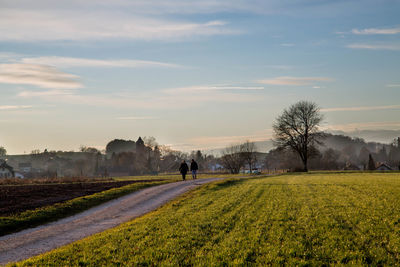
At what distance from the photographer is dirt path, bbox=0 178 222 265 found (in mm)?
14445

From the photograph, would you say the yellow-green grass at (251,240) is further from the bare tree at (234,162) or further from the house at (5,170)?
the house at (5,170)

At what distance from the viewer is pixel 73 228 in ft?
61.6

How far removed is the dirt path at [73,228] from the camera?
14.4 metres

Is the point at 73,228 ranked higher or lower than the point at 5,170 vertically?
lower

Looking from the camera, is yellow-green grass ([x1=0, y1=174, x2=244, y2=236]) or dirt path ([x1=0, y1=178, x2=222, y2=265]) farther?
yellow-green grass ([x1=0, y1=174, x2=244, y2=236])

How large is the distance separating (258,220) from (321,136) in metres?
73.3

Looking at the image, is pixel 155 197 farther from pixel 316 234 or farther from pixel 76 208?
pixel 316 234

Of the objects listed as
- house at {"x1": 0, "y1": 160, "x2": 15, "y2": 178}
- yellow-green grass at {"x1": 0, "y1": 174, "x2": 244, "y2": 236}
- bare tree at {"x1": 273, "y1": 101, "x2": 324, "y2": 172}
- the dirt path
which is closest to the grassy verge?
yellow-green grass at {"x1": 0, "y1": 174, "x2": 244, "y2": 236}

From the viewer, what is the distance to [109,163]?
180 meters

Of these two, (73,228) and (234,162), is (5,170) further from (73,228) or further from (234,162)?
(73,228)

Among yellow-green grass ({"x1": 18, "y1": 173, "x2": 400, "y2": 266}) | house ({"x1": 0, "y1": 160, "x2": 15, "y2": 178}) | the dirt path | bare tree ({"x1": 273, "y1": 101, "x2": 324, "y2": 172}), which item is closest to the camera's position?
yellow-green grass ({"x1": 18, "y1": 173, "x2": 400, "y2": 266})

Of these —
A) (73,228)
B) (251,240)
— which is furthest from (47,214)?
(251,240)

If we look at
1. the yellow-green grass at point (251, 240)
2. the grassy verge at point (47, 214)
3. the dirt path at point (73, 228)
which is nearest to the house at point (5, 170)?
the grassy verge at point (47, 214)

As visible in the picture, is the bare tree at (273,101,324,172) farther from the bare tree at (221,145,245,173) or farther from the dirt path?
the dirt path
